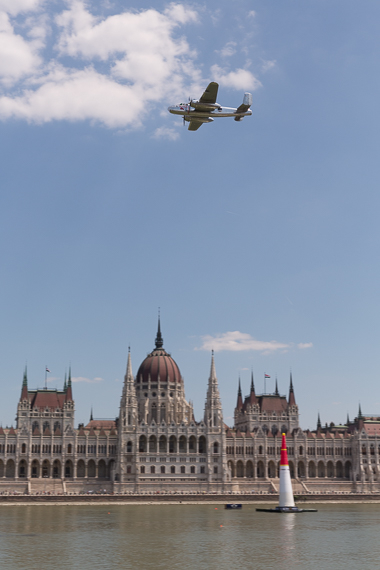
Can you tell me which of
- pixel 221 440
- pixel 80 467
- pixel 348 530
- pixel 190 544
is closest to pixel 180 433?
pixel 221 440

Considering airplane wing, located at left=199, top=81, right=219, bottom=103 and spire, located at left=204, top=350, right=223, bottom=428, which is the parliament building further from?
airplane wing, located at left=199, top=81, right=219, bottom=103

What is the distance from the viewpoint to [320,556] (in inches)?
2751

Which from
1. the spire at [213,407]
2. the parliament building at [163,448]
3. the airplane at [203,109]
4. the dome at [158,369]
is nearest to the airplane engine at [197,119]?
the airplane at [203,109]

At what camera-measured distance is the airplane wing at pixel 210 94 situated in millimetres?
66938

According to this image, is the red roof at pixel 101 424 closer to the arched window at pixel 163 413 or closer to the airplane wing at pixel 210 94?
the arched window at pixel 163 413

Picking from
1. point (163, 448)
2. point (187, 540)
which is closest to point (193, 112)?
point (187, 540)

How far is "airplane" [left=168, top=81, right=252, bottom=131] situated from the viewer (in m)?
69.0

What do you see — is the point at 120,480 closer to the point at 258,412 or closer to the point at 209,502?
the point at 209,502

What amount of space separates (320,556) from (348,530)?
22.4 meters

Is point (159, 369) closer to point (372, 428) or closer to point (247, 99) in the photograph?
point (372, 428)

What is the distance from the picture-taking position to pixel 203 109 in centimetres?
6994

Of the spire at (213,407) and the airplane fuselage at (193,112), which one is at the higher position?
the airplane fuselage at (193,112)

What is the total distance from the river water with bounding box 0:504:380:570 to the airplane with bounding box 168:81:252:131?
134 ft

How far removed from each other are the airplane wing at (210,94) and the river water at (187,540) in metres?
42.0
